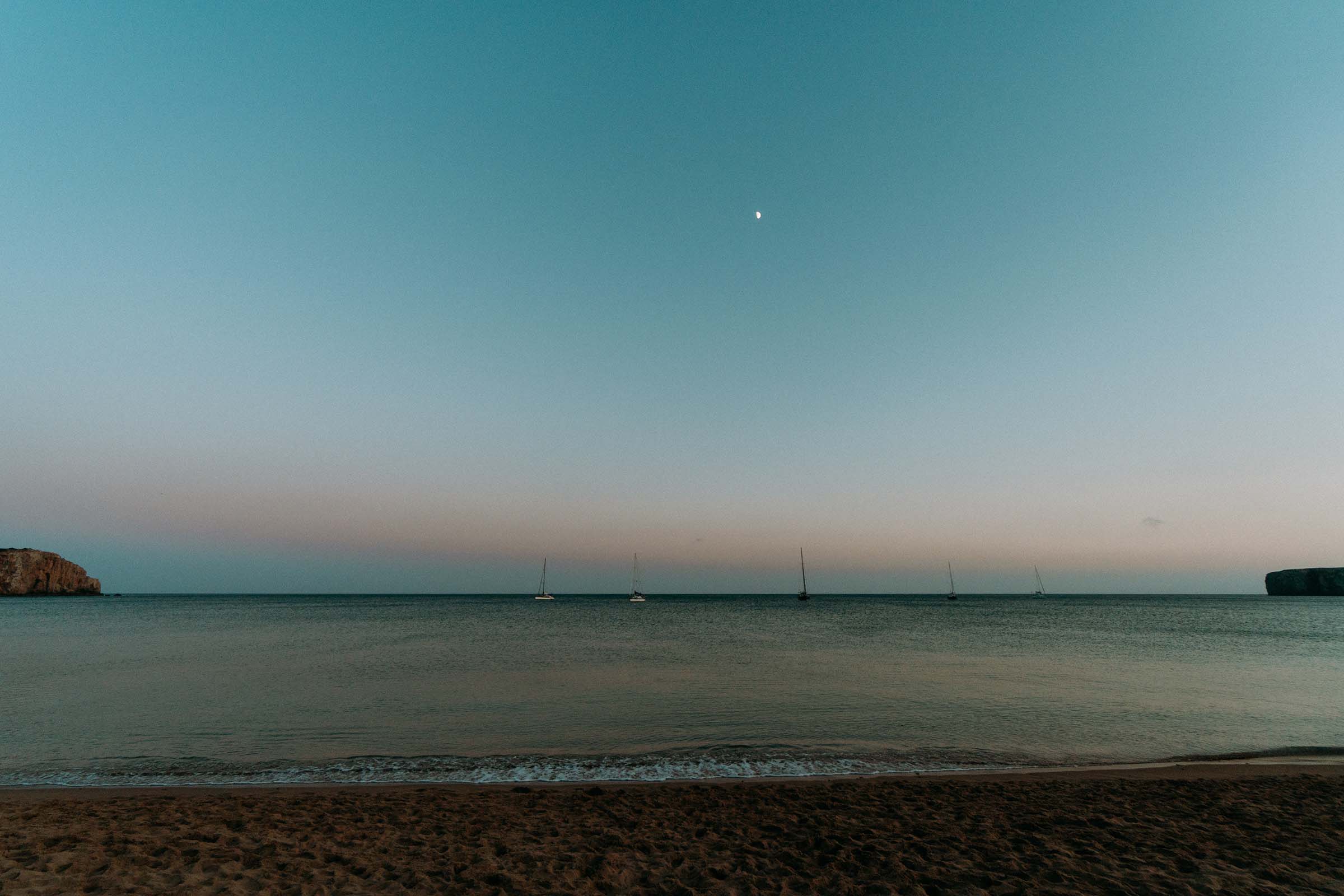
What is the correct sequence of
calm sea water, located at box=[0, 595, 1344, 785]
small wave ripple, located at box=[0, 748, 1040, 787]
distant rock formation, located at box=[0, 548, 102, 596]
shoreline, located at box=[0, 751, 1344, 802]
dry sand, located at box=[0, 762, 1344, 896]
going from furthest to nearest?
1. distant rock formation, located at box=[0, 548, 102, 596]
2. calm sea water, located at box=[0, 595, 1344, 785]
3. small wave ripple, located at box=[0, 748, 1040, 787]
4. shoreline, located at box=[0, 751, 1344, 802]
5. dry sand, located at box=[0, 762, 1344, 896]

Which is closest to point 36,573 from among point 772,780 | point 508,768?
point 508,768

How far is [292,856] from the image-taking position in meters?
8.79

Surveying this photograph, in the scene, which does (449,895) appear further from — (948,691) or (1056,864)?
(948,691)

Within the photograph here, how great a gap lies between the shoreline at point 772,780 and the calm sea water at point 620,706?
0.49m

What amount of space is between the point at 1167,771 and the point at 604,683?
20.0m

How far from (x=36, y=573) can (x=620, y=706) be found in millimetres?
221838

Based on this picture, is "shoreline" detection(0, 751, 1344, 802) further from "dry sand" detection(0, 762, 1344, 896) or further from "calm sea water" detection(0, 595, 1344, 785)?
"calm sea water" detection(0, 595, 1344, 785)

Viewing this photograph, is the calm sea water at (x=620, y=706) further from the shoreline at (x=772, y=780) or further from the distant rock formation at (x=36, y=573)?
the distant rock formation at (x=36, y=573)

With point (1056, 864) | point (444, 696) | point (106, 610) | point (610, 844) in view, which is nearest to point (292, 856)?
point (610, 844)

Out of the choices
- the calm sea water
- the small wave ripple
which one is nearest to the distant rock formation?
the calm sea water

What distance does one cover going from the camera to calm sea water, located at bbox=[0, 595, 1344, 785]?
15.5 m

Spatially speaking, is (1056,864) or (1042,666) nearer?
(1056,864)

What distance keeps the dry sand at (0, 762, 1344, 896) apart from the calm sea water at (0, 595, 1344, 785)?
97.3 inches

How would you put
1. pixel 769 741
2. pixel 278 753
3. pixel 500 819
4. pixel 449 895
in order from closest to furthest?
pixel 449 895 → pixel 500 819 → pixel 278 753 → pixel 769 741
